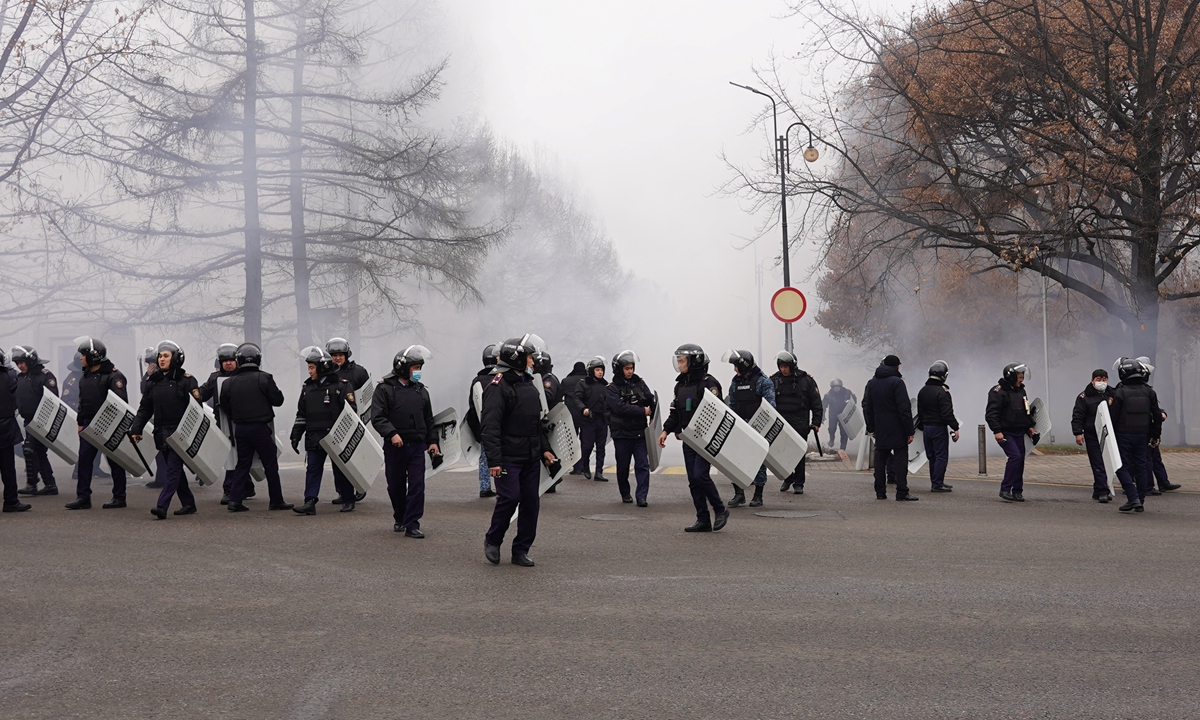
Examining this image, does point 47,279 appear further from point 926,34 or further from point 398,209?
point 926,34

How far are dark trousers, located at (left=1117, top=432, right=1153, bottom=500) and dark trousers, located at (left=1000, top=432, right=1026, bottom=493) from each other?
1221 millimetres

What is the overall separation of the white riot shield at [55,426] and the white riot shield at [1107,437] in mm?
11208

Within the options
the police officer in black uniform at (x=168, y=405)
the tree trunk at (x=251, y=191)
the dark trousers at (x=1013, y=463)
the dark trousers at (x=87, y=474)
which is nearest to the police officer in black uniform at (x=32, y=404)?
the dark trousers at (x=87, y=474)

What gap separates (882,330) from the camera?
42.1 metres

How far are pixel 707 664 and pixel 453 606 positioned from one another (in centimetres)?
191

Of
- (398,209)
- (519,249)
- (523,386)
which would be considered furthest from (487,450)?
(519,249)

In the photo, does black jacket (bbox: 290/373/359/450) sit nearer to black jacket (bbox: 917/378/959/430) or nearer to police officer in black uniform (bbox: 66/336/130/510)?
police officer in black uniform (bbox: 66/336/130/510)

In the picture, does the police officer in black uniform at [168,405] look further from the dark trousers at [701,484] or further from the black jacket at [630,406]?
the dark trousers at [701,484]

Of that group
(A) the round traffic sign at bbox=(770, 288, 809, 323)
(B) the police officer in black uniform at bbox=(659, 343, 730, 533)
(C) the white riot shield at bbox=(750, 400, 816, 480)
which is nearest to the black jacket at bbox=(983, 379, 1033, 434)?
(C) the white riot shield at bbox=(750, 400, 816, 480)

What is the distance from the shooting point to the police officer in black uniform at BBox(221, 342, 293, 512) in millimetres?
11383

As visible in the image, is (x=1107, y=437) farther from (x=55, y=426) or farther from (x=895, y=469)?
(x=55, y=426)

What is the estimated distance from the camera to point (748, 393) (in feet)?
41.4

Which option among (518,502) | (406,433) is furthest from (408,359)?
(518,502)

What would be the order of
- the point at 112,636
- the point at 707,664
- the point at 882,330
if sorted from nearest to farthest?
the point at 707,664
the point at 112,636
the point at 882,330
